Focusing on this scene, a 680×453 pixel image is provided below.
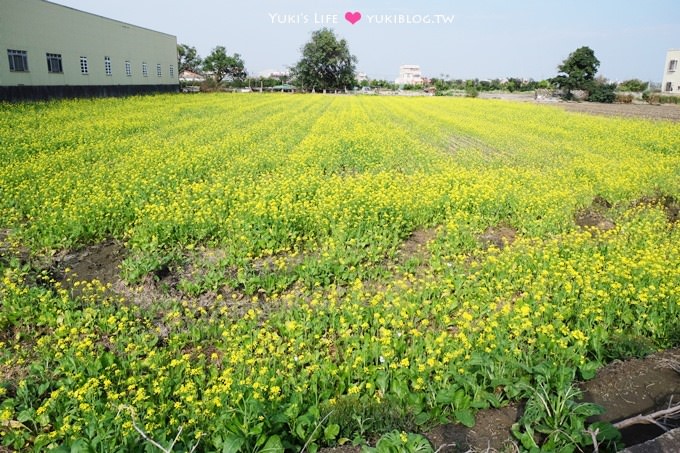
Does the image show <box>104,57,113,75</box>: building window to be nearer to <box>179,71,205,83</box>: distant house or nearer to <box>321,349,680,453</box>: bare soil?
<box>321,349,680,453</box>: bare soil

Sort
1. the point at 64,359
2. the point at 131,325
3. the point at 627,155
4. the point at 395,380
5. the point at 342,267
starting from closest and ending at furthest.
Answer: the point at 395,380 < the point at 64,359 < the point at 131,325 < the point at 342,267 < the point at 627,155

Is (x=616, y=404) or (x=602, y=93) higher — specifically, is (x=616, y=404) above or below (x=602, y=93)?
below

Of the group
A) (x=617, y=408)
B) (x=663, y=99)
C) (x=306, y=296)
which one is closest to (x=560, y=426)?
(x=617, y=408)

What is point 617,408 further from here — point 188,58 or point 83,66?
point 188,58

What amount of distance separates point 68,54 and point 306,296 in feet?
128

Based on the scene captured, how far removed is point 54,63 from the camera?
34656mm

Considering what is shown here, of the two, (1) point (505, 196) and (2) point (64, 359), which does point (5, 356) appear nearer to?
(2) point (64, 359)

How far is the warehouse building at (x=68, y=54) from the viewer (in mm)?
30328

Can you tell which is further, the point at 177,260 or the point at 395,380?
the point at 177,260

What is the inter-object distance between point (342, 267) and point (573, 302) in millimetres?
2939

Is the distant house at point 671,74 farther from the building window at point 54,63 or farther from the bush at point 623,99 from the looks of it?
the building window at point 54,63

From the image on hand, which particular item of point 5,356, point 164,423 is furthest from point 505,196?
point 5,356

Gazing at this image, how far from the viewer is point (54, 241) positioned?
747cm

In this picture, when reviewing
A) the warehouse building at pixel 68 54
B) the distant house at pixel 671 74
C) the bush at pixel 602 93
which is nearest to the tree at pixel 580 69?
the bush at pixel 602 93
